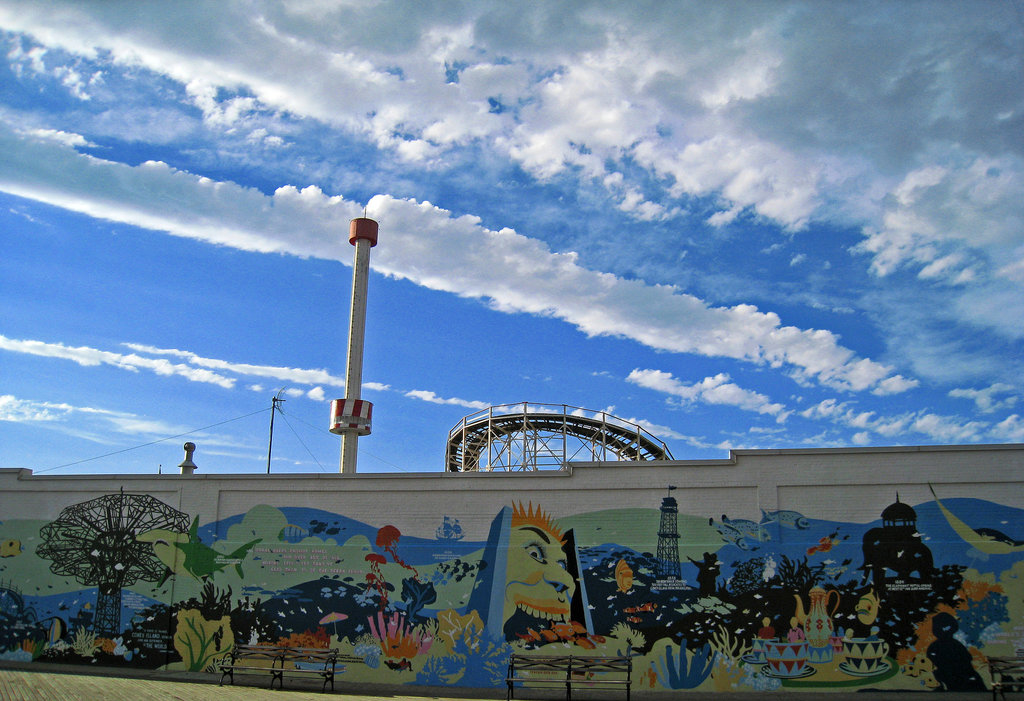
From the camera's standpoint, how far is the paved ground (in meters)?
14.3

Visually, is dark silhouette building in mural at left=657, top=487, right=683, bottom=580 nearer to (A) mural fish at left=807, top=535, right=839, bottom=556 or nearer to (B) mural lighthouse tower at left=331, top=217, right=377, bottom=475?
(A) mural fish at left=807, top=535, right=839, bottom=556

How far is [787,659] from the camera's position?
18.3 meters

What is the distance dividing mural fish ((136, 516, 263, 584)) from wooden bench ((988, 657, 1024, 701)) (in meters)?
17.4

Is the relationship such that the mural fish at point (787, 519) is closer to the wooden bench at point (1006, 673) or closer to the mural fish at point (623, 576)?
the mural fish at point (623, 576)

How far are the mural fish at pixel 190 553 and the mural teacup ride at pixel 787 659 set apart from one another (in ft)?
42.6

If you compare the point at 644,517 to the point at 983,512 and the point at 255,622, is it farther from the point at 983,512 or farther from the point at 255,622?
the point at 255,622

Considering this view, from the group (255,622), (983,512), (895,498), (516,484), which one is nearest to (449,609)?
(516,484)

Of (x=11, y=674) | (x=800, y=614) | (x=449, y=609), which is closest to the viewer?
(x=11, y=674)

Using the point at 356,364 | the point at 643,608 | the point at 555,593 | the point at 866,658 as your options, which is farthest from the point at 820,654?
the point at 356,364

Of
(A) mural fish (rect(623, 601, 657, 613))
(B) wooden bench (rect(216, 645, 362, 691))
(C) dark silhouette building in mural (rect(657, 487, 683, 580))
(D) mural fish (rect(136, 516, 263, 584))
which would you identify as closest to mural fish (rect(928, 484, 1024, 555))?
(C) dark silhouette building in mural (rect(657, 487, 683, 580))

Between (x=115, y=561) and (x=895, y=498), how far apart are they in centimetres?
2010

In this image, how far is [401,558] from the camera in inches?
804

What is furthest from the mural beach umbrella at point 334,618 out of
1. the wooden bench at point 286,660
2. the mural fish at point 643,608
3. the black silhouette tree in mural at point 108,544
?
the mural fish at point 643,608

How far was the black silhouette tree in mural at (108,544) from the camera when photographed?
21719 mm
